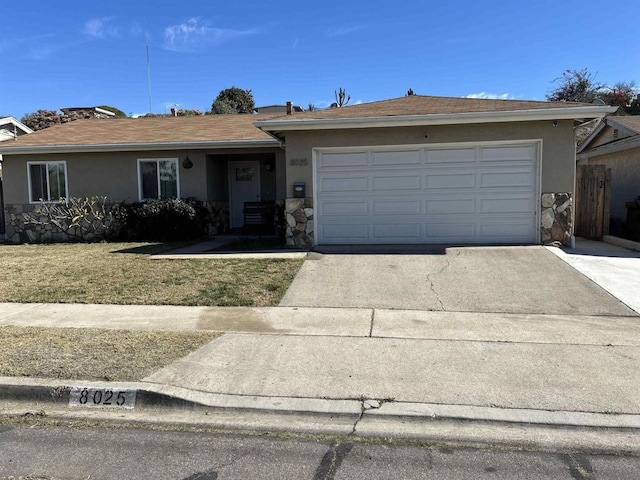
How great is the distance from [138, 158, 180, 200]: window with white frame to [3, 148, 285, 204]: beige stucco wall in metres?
0.16

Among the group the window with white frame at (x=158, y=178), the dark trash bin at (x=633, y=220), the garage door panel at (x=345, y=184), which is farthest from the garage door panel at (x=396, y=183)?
the window with white frame at (x=158, y=178)

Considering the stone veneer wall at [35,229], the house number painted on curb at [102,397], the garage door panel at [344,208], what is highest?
the garage door panel at [344,208]

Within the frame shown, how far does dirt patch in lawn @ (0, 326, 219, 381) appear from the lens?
4992mm

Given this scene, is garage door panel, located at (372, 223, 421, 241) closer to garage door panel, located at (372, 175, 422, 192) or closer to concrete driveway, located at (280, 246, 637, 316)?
garage door panel, located at (372, 175, 422, 192)

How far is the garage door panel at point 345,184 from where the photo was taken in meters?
12.0

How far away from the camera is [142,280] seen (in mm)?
9195

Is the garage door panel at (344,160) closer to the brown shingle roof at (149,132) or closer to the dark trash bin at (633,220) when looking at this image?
the brown shingle roof at (149,132)

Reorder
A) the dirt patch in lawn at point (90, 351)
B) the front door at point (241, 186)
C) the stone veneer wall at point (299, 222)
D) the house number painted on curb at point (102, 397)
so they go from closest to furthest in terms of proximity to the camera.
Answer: the house number painted on curb at point (102, 397), the dirt patch in lawn at point (90, 351), the stone veneer wall at point (299, 222), the front door at point (241, 186)

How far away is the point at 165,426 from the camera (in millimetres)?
4195

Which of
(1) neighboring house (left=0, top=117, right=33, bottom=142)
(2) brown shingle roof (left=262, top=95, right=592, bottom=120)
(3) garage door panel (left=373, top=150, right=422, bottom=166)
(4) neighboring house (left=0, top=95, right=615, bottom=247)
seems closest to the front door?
(4) neighboring house (left=0, top=95, right=615, bottom=247)

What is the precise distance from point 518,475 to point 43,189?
1707 cm

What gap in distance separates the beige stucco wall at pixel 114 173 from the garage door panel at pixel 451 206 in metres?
5.76

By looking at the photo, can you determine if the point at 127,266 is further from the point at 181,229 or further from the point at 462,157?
the point at 462,157

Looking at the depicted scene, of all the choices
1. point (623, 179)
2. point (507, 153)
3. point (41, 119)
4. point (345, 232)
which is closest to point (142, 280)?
point (345, 232)
